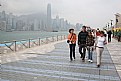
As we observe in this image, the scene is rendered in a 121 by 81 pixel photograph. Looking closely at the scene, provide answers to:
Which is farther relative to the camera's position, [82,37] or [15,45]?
[15,45]

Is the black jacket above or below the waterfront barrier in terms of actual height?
above

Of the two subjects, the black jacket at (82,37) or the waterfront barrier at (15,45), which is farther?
the waterfront barrier at (15,45)

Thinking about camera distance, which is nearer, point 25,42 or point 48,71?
point 48,71

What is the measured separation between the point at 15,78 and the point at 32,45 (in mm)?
10766

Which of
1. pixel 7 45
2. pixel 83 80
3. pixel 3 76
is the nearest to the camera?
pixel 83 80

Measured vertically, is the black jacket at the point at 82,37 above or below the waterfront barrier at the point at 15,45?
above

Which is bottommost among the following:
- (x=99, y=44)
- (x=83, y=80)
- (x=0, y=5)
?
(x=83, y=80)

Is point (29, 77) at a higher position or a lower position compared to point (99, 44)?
lower

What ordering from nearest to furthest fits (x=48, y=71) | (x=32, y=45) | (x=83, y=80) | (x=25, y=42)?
(x=83, y=80), (x=48, y=71), (x=25, y=42), (x=32, y=45)

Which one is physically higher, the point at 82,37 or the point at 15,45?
the point at 82,37

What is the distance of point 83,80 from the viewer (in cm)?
591

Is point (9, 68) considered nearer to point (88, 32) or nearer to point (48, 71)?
point (48, 71)

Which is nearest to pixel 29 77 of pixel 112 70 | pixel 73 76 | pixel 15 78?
pixel 15 78

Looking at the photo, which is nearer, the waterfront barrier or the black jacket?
the black jacket
